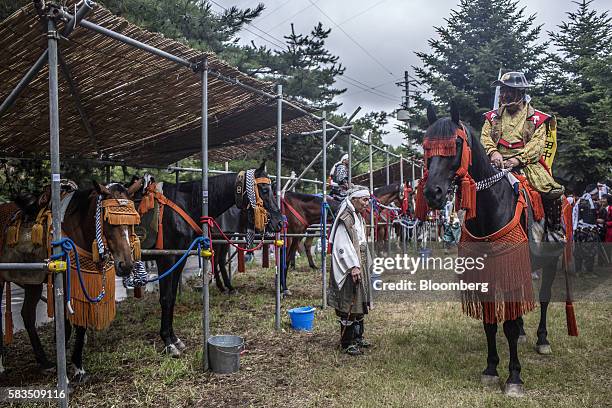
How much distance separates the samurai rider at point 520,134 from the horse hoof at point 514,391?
6.64ft

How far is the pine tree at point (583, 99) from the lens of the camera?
1172 cm

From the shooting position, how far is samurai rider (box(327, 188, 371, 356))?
15.4ft

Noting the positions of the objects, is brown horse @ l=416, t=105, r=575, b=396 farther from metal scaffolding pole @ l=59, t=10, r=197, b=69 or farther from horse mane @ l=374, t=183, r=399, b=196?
horse mane @ l=374, t=183, r=399, b=196

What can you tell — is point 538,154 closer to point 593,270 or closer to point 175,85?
point 175,85

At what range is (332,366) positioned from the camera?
4.42m

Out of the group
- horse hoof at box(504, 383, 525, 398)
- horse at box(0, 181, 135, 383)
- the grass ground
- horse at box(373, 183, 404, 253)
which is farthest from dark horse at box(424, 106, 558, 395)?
horse at box(373, 183, 404, 253)

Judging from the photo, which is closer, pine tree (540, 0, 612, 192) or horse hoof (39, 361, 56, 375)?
horse hoof (39, 361, 56, 375)

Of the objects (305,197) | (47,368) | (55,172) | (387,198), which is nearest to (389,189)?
(387,198)

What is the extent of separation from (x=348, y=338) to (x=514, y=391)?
175 centimetres

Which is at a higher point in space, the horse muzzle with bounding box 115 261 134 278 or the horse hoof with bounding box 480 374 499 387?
the horse muzzle with bounding box 115 261 134 278

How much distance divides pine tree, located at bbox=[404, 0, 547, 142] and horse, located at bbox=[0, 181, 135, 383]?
1246 cm

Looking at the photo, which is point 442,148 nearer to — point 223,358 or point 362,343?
point 362,343

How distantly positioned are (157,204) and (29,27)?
7.48 ft

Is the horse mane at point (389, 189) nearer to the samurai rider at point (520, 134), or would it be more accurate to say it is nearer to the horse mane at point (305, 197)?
the horse mane at point (305, 197)
